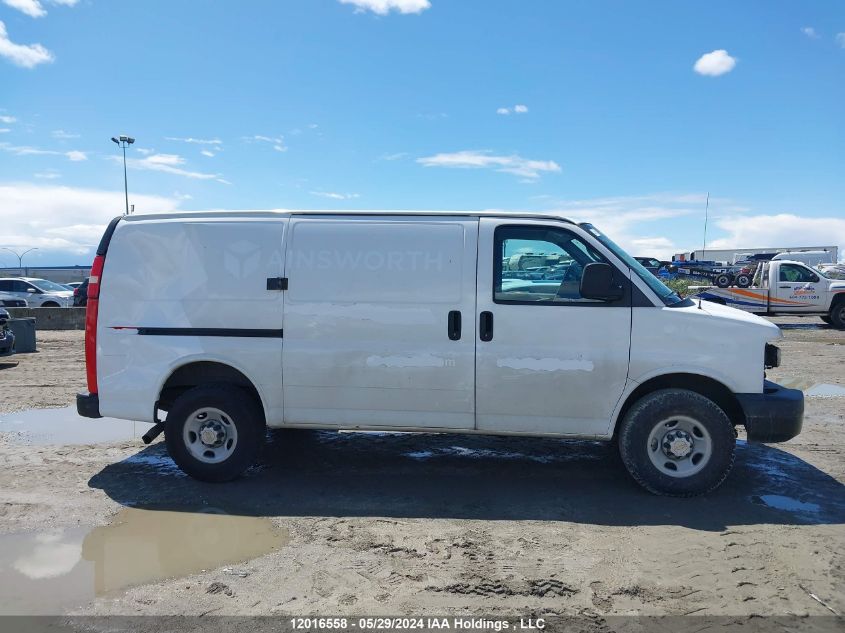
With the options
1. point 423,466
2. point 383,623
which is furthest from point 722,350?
point 383,623

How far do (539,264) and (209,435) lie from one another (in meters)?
3.10

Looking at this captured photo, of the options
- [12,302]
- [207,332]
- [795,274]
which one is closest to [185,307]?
[207,332]

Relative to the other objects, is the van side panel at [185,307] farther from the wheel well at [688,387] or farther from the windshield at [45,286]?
the windshield at [45,286]

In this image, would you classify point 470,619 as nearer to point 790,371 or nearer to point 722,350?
point 722,350

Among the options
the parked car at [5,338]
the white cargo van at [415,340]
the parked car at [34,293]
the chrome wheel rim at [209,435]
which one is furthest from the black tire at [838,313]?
the parked car at [34,293]

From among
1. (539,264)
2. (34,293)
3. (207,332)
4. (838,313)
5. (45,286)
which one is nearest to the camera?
(539,264)

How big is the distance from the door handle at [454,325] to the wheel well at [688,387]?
56.3 inches

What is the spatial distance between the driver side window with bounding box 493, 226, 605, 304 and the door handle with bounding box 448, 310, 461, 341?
0.34 m

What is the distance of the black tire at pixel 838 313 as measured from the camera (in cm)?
1892

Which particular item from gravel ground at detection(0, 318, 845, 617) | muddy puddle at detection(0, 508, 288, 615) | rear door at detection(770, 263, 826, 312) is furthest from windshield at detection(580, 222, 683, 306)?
rear door at detection(770, 263, 826, 312)

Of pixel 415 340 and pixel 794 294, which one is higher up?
pixel 794 294

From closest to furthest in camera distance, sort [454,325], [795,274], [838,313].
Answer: [454,325] → [838,313] → [795,274]

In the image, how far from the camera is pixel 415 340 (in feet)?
17.0

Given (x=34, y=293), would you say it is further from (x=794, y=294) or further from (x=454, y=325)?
(x=794, y=294)
